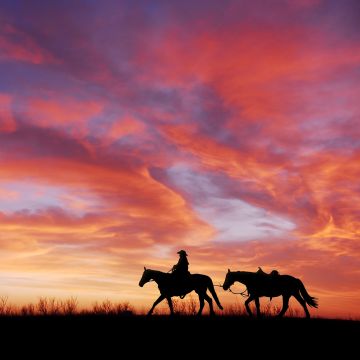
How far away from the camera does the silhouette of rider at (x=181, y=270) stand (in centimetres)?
2347

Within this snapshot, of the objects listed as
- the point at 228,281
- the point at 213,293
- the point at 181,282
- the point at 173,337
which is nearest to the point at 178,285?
the point at 181,282

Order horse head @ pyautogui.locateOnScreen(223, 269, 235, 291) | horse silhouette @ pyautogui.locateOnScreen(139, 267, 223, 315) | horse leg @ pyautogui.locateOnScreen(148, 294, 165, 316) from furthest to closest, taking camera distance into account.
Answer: horse head @ pyautogui.locateOnScreen(223, 269, 235, 291) < horse silhouette @ pyautogui.locateOnScreen(139, 267, 223, 315) < horse leg @ pyautogui.locateOnScreen(148, 294, 165, 316)

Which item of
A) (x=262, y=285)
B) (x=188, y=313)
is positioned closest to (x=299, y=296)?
(x=262, y=285)

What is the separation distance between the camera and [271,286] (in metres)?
23.2

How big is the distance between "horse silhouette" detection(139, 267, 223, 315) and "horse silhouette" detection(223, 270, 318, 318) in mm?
1025

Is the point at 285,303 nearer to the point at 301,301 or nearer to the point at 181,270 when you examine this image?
the point at 301,301

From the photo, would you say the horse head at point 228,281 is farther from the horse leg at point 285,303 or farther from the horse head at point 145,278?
the horse head at point 145,278

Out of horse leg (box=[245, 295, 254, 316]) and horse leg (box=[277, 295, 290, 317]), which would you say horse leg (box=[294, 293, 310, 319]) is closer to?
horse leg (box=[277, 295, 290, 317])

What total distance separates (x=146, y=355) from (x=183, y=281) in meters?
10.4

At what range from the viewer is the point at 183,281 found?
77.3ft

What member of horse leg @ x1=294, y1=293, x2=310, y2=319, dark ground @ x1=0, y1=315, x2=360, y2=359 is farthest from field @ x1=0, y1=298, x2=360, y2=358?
horse leg @ x1=294, y1=293, x2=310, y2=319

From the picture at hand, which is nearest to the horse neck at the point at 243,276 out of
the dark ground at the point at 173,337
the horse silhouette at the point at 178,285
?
the horse silhouette at the point at 178,285

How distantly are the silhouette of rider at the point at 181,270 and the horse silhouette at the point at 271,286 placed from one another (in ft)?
6.52

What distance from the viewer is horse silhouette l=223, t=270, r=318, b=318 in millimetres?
22891
